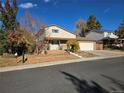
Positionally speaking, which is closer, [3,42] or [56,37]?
[3,42]

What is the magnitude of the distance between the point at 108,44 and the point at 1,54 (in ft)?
111

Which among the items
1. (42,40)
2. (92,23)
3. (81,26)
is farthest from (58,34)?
(92,23)

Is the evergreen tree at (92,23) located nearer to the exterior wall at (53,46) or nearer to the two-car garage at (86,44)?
the two-car garage at (86,44)

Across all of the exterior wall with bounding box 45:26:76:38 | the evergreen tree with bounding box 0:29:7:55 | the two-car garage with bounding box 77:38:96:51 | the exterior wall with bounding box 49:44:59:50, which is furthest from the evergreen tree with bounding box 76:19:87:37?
the evergreen tree with bounding box 0:29:7:55

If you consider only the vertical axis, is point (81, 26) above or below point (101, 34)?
above

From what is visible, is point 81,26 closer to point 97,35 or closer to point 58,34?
point 97,35

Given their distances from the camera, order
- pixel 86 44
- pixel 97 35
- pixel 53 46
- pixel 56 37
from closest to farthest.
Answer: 1. pixel 53 46
2. pixel 56 37
3. pixel 86 44
4. pixel 97 35

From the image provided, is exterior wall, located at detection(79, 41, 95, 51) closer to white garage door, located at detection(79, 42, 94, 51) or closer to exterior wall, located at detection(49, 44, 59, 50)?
white garage door, located at detection(79, 42, 94, 51)

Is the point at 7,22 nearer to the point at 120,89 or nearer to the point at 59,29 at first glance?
the point at 59,29

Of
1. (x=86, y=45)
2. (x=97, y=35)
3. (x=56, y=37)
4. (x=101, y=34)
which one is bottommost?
(x=86, y=45)

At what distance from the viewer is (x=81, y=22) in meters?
66.5

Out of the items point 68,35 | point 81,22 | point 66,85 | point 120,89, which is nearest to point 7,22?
point 68,35

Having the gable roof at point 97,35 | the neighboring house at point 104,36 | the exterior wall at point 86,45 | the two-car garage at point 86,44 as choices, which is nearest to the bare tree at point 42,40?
the two-car garage at point 86,44

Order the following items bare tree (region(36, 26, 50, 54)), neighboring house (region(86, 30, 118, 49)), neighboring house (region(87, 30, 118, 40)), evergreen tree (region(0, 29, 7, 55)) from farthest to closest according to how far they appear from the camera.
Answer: neighboring house (region(87, 30, 118, 40)) < neighboring house (region(86, 30, 118, 49)) < bare tree (region(36, 26, 50, 54)) < evergreen tree (region(0, 29, 7, 55))
